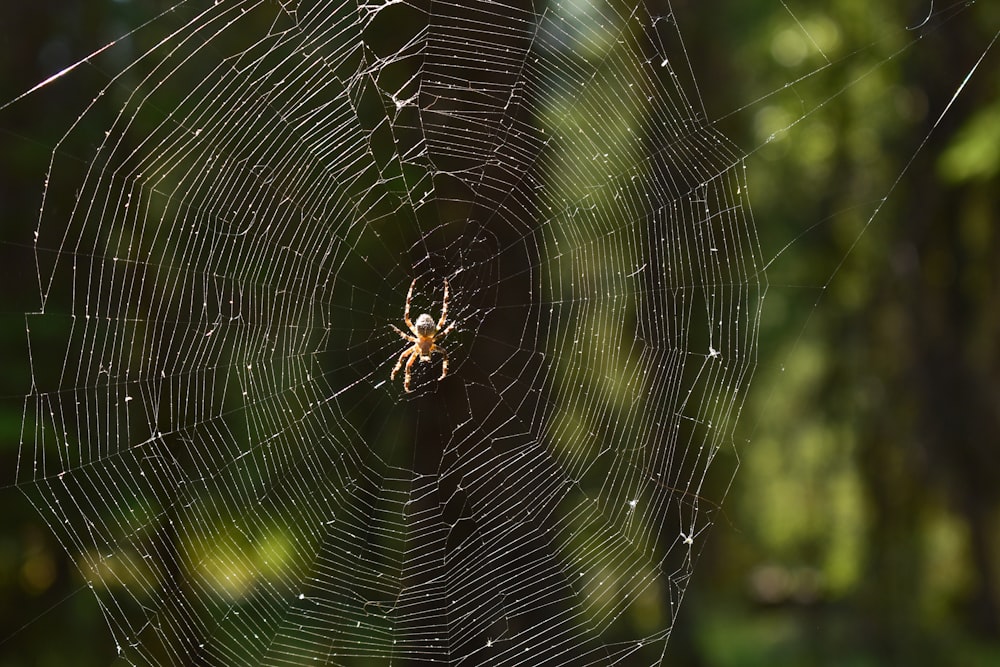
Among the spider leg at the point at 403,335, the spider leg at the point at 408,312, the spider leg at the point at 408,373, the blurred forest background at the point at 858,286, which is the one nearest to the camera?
the spider leg at the point at 408,373

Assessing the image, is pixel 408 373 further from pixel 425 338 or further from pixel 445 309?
pixel 445 309

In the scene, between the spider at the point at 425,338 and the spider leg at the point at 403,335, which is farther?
the spider leg at the point at 403,335

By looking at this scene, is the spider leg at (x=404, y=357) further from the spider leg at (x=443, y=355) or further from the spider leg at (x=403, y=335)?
the spider leg at (x=443, y=355)

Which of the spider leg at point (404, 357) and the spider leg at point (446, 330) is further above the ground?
the spider leg at point (446, 330)

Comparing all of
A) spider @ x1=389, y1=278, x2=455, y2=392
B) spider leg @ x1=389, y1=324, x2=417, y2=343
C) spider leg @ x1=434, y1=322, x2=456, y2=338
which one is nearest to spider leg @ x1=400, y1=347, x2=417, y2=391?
spider @ x1=389, y1=278, x2=455, y2=392

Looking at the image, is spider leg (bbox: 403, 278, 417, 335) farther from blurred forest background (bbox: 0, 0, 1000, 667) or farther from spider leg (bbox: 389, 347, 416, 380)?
blurred forest background (bbox: 0, 0, 1000, 667)

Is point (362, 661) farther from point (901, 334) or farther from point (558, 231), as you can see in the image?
point (901, 334)

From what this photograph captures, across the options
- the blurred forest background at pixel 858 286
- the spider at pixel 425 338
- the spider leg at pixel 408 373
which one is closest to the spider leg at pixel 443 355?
the spider at pixel 425 338
